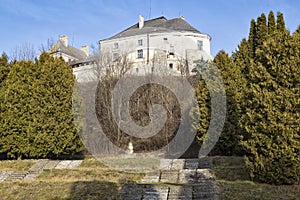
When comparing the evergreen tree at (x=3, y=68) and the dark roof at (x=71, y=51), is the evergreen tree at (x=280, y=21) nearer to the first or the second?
the evergreen tree at (x=3, y=68)

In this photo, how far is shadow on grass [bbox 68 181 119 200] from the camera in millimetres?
6102

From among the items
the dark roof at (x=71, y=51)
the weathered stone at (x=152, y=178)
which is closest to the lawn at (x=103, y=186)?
the weathered stone at (x=152, y=178)

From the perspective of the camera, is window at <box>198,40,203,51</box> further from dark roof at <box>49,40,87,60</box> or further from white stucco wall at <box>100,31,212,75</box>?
dark roof at <box>49,40,87,60</box>

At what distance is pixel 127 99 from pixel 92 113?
1.78 meters

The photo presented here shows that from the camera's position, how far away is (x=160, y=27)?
3394cm

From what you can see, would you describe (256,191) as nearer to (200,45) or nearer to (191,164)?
(191,164)

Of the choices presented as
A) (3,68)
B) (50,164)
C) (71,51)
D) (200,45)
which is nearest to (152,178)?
(50,164)

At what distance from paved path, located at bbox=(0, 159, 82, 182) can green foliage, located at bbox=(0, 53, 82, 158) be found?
0.82 meters

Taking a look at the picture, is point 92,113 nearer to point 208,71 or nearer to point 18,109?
point 18,109

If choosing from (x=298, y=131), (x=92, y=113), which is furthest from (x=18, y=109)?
(x=298, y=131)

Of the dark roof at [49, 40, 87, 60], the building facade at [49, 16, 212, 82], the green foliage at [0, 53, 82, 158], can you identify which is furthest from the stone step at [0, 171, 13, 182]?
the dark roof at [49, 40, 87, 60]

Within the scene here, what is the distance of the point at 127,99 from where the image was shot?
1518 cm

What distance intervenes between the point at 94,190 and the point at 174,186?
1.62 m

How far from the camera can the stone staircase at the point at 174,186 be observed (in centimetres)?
591
